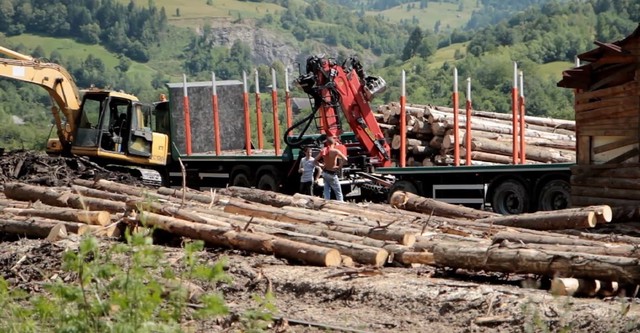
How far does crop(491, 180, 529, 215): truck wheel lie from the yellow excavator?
34.9 ft

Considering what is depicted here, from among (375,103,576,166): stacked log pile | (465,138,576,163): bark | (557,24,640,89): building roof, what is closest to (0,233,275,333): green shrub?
(557,24,640,89): building roof

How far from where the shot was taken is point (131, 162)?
33094 millimetres

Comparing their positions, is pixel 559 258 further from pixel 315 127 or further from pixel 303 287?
pixel 315 127

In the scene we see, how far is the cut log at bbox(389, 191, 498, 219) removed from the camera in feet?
67.3

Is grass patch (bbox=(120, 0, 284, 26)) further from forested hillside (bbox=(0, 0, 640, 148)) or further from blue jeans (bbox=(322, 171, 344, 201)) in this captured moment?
blue jeans (bbox=(322, 171, 344, 201))

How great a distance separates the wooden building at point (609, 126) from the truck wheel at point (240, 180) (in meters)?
11.1

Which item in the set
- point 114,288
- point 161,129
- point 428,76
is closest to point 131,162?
point 161,129

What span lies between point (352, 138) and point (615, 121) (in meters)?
9.73

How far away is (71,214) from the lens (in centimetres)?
1919

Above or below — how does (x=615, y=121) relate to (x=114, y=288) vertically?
above

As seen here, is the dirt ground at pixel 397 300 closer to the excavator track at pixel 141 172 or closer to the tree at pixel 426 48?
the excavator track at pixel 141 172

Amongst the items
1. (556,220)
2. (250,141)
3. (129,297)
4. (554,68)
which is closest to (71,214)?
(556,220)

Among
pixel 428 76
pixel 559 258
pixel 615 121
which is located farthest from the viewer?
pixel 428 76

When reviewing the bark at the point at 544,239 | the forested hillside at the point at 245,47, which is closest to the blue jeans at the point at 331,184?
the bark at the point at 544,239
